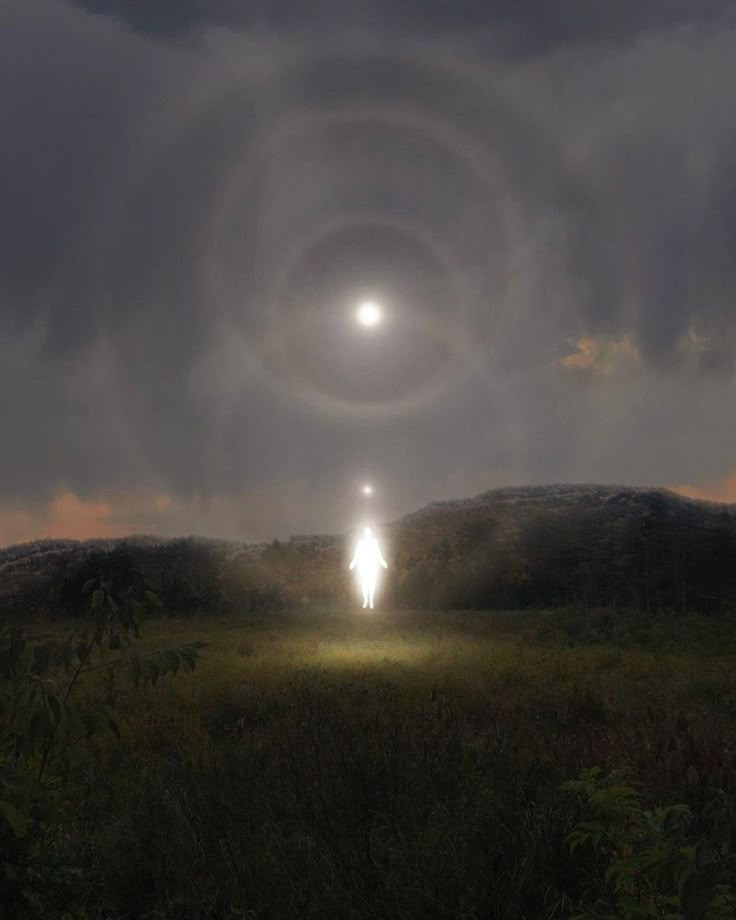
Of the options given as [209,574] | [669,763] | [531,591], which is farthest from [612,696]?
[209,574]

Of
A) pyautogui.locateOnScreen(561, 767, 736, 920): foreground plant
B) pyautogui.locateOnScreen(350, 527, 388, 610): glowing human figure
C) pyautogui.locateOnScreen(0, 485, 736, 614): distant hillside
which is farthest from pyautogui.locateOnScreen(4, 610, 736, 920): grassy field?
pyautogui.locateOnScreen(350, 527, 388, 610): glowing human figure

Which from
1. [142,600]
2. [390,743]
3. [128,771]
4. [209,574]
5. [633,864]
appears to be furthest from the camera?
[209,574]

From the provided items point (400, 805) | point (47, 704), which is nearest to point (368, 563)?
point (400, 805)

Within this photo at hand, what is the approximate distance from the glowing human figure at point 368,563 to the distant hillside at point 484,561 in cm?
84

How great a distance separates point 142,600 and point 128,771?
3.66m

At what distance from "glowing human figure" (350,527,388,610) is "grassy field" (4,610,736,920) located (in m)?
24.5

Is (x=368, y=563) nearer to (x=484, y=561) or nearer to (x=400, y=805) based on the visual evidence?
(x=484, y=561)

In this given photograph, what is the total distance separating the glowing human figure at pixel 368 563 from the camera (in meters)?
34.3

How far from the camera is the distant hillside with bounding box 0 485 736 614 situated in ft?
96.7

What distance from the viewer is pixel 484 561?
34.2 metres

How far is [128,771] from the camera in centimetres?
602

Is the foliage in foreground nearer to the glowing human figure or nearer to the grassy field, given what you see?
the grassy field

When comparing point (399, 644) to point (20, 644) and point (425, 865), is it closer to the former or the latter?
point (425, 865)

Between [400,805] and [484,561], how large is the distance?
100ft
